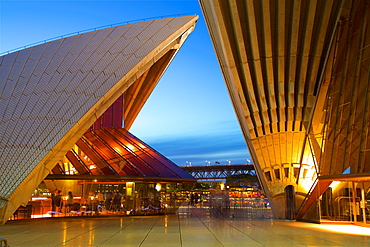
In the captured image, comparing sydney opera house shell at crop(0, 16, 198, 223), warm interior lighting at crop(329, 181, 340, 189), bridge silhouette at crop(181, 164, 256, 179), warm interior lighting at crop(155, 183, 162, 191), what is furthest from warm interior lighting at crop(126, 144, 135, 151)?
bridge silhouette at crop(181, 164, 256, 179)

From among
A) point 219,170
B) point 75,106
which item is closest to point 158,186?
point 75,106

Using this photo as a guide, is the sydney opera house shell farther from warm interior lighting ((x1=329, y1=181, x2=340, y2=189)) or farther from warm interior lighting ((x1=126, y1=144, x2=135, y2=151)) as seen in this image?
warm interior lighting ((x1=329, y1=181, x2=340, y2=189))

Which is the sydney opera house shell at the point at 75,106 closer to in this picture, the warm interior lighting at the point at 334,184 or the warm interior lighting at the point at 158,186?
the warm interior lighting at the point at 158,186

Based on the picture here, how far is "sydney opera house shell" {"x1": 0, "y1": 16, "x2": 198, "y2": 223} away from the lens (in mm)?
16531

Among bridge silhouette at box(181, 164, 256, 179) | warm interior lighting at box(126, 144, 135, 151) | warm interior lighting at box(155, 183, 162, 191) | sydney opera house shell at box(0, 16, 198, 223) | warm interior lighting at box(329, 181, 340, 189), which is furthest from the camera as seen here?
bridge silhouette at box(181, 164, 256, 179)

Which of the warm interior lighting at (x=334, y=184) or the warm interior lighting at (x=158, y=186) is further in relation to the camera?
the warm interior lighting at (x=158, y=186)

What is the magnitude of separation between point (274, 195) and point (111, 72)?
1022 centimetres

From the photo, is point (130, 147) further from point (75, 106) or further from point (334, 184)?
point (334, 184)

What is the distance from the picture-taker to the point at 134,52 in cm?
2025

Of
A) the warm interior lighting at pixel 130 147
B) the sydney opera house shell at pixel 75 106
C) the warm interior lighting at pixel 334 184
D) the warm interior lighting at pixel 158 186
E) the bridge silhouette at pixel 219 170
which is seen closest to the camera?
the sydney opera house shell at pixel 75 106

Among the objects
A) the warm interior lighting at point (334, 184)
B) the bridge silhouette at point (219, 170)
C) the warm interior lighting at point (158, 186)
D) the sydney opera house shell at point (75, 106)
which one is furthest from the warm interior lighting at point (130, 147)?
the bridge silhouette at point (219, 170)

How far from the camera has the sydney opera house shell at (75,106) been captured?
16.5m

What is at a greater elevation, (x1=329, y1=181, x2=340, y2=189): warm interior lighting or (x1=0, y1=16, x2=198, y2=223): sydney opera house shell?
(x1=0, y1=16, x2=198, y2=223): sydney opera house shell

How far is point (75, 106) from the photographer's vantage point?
18.0 meters
